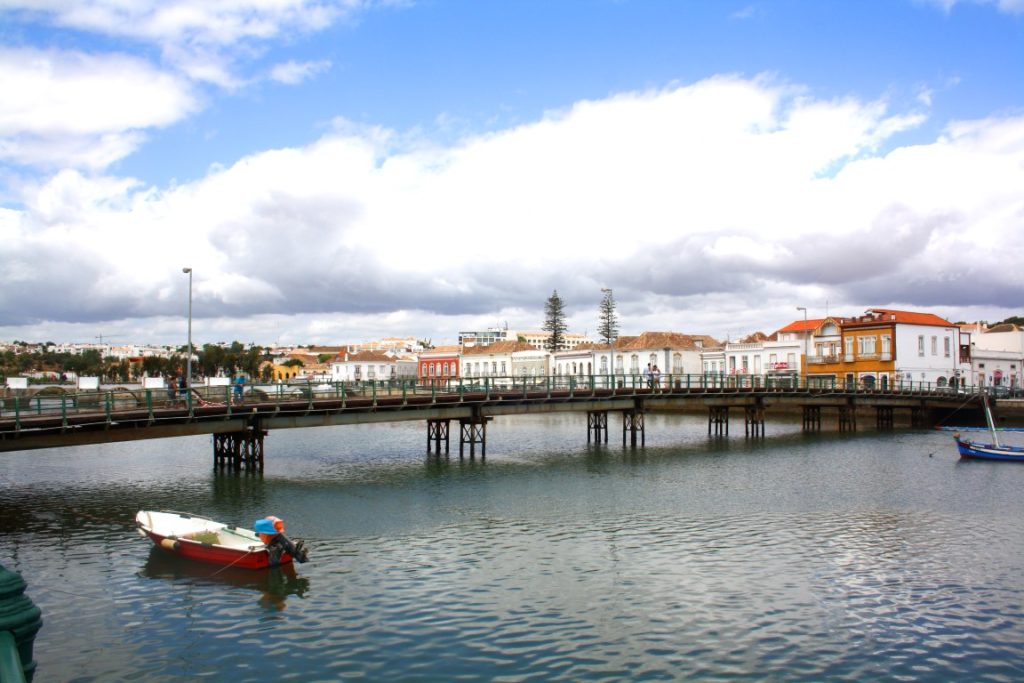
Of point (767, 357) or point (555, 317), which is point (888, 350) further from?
point (555, 317)

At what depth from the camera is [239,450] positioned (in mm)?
42969

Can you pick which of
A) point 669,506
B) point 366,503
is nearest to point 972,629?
point 669,506

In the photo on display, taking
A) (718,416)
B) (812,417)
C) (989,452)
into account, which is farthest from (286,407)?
(812,417)

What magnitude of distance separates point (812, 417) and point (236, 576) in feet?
207

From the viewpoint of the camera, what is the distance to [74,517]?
30.0 meters

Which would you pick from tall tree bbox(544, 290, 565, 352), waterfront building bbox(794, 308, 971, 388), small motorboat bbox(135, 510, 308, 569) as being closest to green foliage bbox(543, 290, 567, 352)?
tall tree bbox(544, 290, 565, 352)

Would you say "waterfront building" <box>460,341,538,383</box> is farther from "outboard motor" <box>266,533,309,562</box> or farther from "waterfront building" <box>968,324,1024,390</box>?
"outboard motor" <box>266,533,309,562</box>

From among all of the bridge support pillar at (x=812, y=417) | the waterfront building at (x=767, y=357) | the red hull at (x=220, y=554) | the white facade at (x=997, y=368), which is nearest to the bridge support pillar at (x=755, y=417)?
the bridge support pillar at (x=812, y=417)

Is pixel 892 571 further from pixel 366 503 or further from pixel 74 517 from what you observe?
pixel 74 517

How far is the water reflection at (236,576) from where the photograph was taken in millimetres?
20547

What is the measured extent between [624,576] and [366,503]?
578 inches

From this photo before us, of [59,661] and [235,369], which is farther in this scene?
[235,369]

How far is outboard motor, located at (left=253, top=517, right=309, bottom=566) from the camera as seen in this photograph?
2208cm

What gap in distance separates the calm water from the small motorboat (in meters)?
0.43
